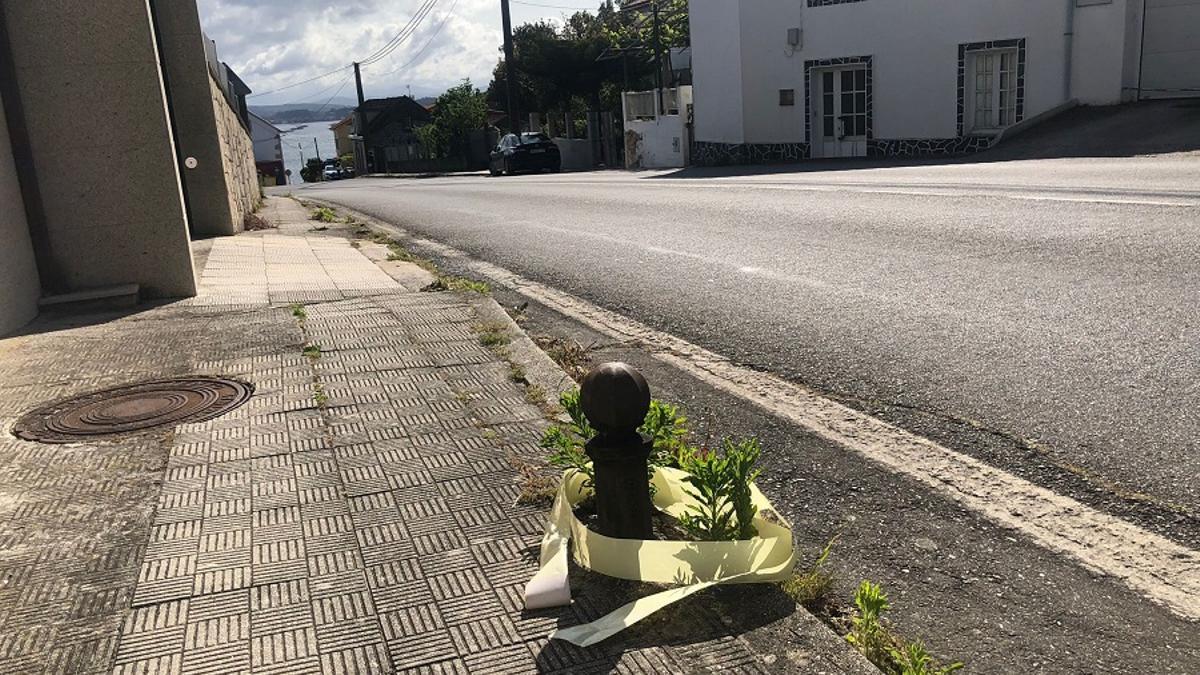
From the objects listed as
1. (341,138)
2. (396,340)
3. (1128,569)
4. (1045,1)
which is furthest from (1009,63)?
(341,138)

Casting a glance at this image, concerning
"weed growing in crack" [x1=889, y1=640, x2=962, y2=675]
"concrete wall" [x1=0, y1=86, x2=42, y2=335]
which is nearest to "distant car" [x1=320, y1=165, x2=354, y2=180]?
"concrete wall" [x1=0, y1=86, x2=42, y2=335]

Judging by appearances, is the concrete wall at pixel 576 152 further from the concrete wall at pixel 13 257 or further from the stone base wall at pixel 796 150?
the concrete wall at pixel 13 257

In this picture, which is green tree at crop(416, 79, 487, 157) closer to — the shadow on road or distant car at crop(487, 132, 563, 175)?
distant car at crop(487, 132, 563, 175)

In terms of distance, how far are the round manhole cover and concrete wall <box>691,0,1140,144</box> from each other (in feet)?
74.4

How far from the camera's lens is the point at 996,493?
366 cm

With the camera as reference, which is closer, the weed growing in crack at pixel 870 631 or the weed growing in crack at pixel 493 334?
the weed growing in crack at pixel 870 631

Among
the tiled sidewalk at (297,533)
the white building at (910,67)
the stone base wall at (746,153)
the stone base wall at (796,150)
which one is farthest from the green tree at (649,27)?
the tiled sidewalk at (297,533)

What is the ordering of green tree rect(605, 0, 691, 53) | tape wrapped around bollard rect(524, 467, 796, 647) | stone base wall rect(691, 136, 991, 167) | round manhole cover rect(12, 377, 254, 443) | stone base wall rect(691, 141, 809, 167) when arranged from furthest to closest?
green tree rect(605, 0, 691, 53), stone base wall rect(691, 141, 809, 167), stone base wall rect(691, 136, 991, 167), round manhole cover rect(12, 377, 254, 443), tape wrapped around bollard rect(524, 467, 796, 647)

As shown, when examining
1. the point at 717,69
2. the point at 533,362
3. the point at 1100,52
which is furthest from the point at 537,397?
the point at 717,69

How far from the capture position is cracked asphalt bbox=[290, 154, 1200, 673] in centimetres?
297

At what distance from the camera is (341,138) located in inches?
4953

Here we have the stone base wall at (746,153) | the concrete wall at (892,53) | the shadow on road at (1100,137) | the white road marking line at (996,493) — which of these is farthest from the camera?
the stone base wall at (746,153)

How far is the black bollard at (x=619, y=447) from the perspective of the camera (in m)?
2.90

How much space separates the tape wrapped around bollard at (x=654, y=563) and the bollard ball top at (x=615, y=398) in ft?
1.29
